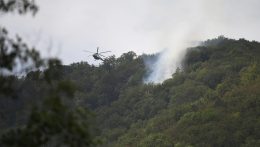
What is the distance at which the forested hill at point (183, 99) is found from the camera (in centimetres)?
10788

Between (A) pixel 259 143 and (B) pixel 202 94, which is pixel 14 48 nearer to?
(A) pixel 259 143

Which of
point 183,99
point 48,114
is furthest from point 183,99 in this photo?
point 48,114

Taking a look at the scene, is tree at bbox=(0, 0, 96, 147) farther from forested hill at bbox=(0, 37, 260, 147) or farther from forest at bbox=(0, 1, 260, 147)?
forested hill at bbox=(0, 37, 260, 147)

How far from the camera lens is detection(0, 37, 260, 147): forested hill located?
354 ft

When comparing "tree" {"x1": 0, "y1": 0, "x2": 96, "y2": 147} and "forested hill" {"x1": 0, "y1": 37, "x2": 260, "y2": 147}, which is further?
"forested hill" {"x1": 0, "y1": 37, "x2": 260, "y2": 147}

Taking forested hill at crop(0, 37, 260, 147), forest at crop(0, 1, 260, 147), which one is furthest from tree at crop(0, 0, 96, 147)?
forested hill at crop(0, 37, 260, 147)

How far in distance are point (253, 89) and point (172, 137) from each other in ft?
74.1

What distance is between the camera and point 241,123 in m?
107

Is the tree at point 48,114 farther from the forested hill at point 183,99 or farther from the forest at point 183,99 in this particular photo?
the forested hill at point 183,99

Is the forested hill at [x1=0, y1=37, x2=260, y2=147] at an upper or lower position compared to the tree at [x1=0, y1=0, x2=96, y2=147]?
upper

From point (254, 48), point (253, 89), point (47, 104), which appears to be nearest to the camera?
point (47, 104)

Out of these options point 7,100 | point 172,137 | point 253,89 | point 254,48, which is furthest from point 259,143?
point 7,100

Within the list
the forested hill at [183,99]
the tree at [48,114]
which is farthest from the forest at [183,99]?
the tree at [48,114]

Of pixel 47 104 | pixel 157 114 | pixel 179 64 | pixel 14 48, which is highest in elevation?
pixel 179 64
